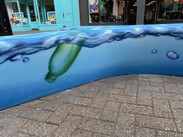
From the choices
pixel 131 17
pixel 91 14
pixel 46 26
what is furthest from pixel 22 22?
pixel 131 17

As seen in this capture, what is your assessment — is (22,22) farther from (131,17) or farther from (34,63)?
(34,63)

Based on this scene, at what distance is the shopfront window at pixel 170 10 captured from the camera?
6.54m

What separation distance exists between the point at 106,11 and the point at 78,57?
193 inches

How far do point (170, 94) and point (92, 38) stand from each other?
174cm

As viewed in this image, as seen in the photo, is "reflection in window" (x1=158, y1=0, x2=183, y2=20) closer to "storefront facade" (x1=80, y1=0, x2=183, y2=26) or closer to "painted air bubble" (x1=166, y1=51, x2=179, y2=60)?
"storefront facade" (x1=80, y1=0, x2=183, y2=26)

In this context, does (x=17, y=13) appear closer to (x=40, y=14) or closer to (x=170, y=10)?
(x=40, y=14)

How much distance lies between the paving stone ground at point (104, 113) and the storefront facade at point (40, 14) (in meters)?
5.72

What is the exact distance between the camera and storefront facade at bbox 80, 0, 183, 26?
661cm

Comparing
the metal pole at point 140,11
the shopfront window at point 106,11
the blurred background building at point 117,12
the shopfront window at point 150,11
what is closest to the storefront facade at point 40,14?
the blurred background building at point 117,12

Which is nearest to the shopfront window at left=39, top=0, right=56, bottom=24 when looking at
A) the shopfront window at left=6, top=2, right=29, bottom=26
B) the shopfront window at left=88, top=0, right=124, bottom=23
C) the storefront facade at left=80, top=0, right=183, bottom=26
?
the shopfront window at left=6, top=2, right=29, bottom=26

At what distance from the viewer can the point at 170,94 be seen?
282 cm

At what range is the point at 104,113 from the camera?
2.34 metres

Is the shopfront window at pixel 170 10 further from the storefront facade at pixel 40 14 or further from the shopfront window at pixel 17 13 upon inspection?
the shopfront window at pixel 17 13

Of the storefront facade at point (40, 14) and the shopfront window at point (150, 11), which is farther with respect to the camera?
the storefront facade at point (40, 14)
